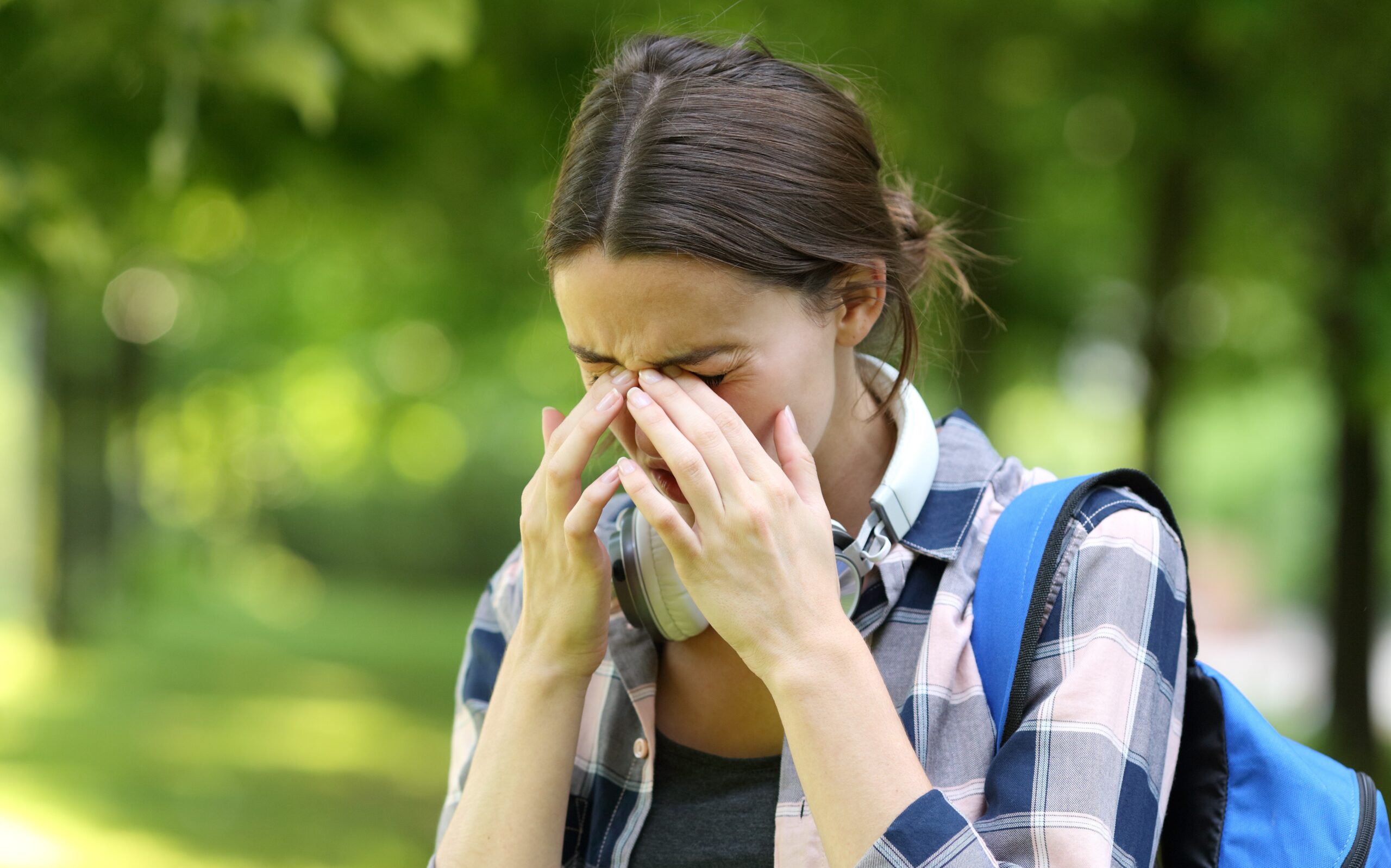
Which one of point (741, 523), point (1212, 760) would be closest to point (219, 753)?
point (741, 523)

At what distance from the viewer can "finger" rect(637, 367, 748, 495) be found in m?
1.70

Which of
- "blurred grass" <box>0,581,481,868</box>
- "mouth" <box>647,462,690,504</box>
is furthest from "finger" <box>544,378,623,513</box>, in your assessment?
"blurred grass" <box>0,581,481,868</box>

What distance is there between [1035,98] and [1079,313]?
9.59 ft

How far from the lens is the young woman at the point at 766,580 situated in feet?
5.02

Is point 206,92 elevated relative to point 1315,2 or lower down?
lower down

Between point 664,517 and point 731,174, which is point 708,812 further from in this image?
point 731,174

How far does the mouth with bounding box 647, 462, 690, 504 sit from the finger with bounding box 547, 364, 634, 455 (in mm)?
133

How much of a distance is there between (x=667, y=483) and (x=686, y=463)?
206mm

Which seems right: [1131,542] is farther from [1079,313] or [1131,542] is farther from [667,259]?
[1079,313]

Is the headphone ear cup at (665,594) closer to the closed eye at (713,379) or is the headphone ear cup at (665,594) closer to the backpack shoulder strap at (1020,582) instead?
the closed eye at (713,379)

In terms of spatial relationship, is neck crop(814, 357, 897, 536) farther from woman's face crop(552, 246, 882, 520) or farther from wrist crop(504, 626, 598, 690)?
wrist crop(504, 626, 598, 690)

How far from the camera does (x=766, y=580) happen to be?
5.35ft

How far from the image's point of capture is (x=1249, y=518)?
106 feet

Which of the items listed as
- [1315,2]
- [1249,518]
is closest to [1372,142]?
[1315,2]
